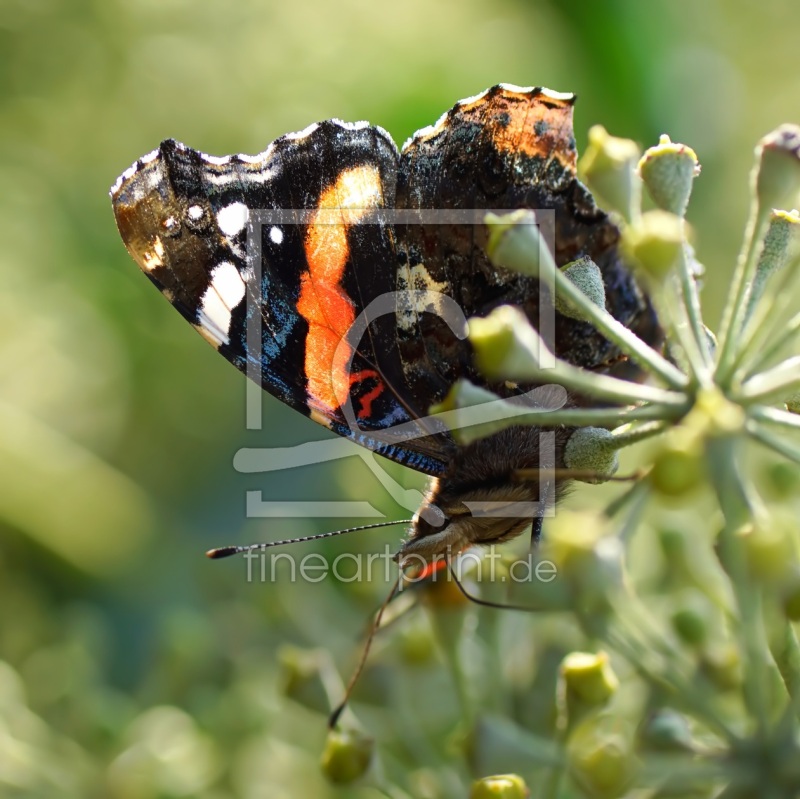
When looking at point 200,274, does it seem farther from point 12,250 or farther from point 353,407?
point 12,250

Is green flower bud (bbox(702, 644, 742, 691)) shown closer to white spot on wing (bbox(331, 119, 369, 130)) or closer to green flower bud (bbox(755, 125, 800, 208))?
green flower bud (bbox(755, 125, 800, 208))

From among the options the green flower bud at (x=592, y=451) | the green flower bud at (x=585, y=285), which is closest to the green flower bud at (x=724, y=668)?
the green flower bud at (x=592, y=451)

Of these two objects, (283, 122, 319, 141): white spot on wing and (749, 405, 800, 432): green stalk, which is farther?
(283, 122, 319, 141): white spot on wing

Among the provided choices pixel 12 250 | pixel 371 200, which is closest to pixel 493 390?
pixel 371 200

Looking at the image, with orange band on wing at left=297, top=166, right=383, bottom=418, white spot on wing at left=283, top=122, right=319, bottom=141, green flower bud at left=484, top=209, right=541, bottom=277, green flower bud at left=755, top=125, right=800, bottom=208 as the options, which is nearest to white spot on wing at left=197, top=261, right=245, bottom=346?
orange band on wing at left=297, top=166, right=383, bottom=418

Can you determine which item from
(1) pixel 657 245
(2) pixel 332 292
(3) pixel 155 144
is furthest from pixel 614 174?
(3) pixel 155 144

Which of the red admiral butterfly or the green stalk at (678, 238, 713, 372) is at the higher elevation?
the red admiral butterfly

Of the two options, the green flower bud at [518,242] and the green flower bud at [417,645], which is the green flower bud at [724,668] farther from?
the green flower bud at [518,242]
